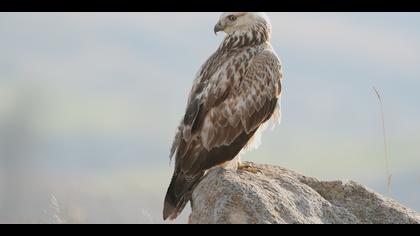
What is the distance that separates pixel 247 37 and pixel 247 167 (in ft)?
7.06

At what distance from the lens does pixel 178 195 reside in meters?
8.39

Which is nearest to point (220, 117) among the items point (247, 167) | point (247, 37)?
point (247, 167)

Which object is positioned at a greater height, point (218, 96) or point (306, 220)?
point (218, 96)

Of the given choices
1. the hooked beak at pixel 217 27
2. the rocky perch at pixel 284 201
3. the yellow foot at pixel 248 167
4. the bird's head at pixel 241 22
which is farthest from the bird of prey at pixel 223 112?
the rocky perch at pixel 284 201

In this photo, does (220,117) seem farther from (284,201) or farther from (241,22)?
(284,201)

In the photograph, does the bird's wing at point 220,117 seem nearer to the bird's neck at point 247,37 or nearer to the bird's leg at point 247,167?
the bird's leg at point 247,167

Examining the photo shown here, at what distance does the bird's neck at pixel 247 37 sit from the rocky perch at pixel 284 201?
196 cm

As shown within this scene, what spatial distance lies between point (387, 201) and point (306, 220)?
4.98 ft

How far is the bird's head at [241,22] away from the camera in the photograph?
991cm

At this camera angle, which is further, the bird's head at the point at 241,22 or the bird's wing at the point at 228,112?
the bird's head at the point at 241,22

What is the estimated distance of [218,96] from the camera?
8953mm

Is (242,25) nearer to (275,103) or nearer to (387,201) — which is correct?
(275,103)
